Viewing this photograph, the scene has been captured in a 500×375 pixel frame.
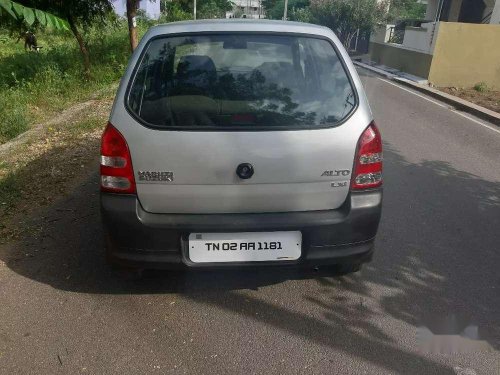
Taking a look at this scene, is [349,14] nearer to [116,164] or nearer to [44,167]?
[44,167]

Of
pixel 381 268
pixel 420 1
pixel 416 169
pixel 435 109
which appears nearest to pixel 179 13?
pixel 420 1

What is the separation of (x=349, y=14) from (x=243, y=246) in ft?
90.9

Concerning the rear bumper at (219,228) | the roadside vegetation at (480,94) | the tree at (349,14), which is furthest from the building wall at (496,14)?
the rear bumper at (219,228)

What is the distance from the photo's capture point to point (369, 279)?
323cm

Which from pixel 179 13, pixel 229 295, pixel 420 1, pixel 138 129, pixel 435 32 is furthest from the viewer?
pixel 420 1

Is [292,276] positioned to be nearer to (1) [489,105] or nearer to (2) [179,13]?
(1) [489,105]

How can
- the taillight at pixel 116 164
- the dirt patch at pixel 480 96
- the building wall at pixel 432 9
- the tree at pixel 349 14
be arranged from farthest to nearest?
the tree at pixel 349 14 → the building wall at pixel 432 9 → the dirt patch at pixel 480 96 → the taillight at pixel 116 164

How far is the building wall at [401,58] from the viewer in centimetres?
1591

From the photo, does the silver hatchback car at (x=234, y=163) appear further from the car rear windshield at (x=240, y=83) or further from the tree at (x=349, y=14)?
the tree at (x=349, y=14)

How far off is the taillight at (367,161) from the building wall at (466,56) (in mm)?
14133

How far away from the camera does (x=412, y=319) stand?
2.79 metres

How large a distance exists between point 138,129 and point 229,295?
1265mm

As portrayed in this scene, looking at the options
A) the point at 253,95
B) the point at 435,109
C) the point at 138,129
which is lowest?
the point at 435,109

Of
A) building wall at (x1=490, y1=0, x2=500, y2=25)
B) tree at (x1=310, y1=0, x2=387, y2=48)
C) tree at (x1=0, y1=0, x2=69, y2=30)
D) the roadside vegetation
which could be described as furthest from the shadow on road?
tree at (x1=310, y1=0, x2=387, y2=48)
